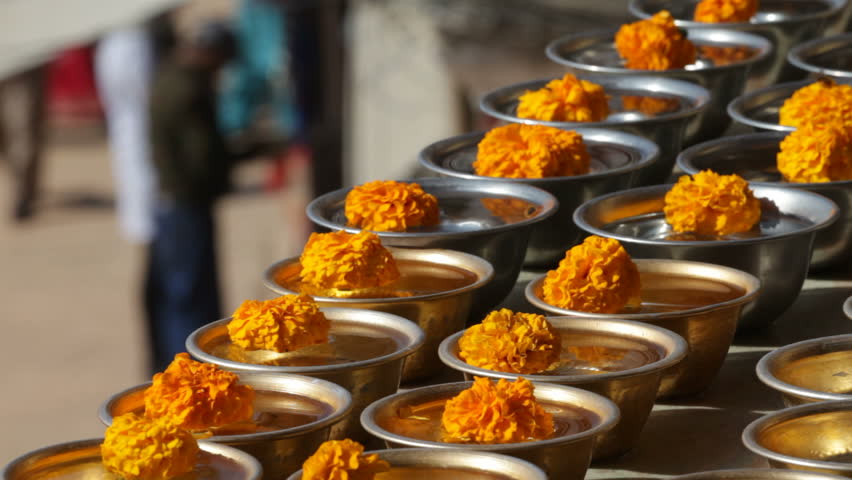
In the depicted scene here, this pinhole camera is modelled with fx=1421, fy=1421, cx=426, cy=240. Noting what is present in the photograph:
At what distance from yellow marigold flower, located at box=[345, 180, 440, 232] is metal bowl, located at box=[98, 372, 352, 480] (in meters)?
0.55

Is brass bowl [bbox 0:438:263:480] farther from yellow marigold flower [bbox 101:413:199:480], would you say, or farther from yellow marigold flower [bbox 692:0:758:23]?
yellow marigold flower [bbox 692:0:758:23]

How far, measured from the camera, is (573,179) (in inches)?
91.1

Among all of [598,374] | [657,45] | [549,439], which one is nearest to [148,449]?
[549,439]

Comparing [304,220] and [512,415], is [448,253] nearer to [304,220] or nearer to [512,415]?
[512,415]

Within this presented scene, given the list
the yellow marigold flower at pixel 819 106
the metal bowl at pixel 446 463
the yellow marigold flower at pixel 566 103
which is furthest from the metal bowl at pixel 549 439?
the yellow marigold flower at pixel 566 103

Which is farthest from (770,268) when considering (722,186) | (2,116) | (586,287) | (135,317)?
(2,116)

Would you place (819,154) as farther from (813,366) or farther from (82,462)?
(82,462)

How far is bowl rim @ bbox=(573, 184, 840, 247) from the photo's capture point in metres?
2.00

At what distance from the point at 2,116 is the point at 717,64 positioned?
8652 millimetres

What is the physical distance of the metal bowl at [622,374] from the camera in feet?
5.32

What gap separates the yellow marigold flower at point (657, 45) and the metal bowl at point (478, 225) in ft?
2.45

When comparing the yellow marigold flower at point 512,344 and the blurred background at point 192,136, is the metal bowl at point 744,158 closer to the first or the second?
the yellow marigold flower at point 512,344

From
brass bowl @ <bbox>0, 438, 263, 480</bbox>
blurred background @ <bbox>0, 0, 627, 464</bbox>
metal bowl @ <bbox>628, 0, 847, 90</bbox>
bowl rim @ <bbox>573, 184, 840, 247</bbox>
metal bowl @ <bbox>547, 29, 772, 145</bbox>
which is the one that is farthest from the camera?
blurred background @ <bbox>0, 0, 627, 464</bbox>

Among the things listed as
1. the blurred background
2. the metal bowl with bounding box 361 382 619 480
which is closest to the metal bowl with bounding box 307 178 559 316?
the metal bowl with bounding box 361 382 619 480
